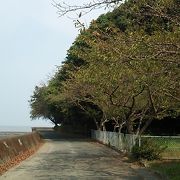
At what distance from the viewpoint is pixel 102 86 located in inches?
1086

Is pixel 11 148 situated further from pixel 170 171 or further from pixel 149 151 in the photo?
pixel 170 171

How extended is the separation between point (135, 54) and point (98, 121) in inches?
1853

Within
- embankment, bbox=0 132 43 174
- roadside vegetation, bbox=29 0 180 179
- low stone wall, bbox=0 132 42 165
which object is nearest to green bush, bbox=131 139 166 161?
roadside vegetation, bbox=29 0 180 179

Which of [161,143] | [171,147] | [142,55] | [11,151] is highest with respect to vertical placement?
[142,55]

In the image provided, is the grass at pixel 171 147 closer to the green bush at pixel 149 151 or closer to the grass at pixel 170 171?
the green bush at pixel 149 151

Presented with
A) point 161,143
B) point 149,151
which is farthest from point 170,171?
point 161,143

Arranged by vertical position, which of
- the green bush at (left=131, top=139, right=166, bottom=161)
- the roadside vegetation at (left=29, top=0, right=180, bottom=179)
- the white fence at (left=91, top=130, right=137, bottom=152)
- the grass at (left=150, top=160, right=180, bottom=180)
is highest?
the roadside vegetation at (left=29, top=0, right=180, bottom=179)

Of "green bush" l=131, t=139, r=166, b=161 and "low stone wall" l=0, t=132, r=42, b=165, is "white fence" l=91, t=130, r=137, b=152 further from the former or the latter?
"low stone wall" l=0, t=132, r=42, b=165

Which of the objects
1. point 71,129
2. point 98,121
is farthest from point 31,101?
point 98,121

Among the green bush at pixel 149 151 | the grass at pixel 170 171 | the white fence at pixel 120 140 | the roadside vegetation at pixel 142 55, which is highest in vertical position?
→ the roadside vegetation at pixel 142 55

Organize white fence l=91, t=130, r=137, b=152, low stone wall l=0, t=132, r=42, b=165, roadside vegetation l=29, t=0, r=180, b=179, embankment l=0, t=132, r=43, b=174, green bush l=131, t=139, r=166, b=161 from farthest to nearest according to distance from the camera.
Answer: white fence l=91, t=130, r=137, b=152 < low stone wall l=0, t=132, r=42, b=165 < green bush l=131, t=139, r=166, b=161 < embankment l=0, t=132, r=43, b=174 < roadside vegetation l=29, t=0, r=180, b=179

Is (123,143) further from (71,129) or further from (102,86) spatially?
(71,129)

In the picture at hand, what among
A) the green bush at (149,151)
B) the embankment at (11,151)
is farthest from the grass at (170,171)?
the embankment at (11,151)

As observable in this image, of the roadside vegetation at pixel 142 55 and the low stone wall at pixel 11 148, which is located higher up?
the roadside vegetation at pixel 142 55
